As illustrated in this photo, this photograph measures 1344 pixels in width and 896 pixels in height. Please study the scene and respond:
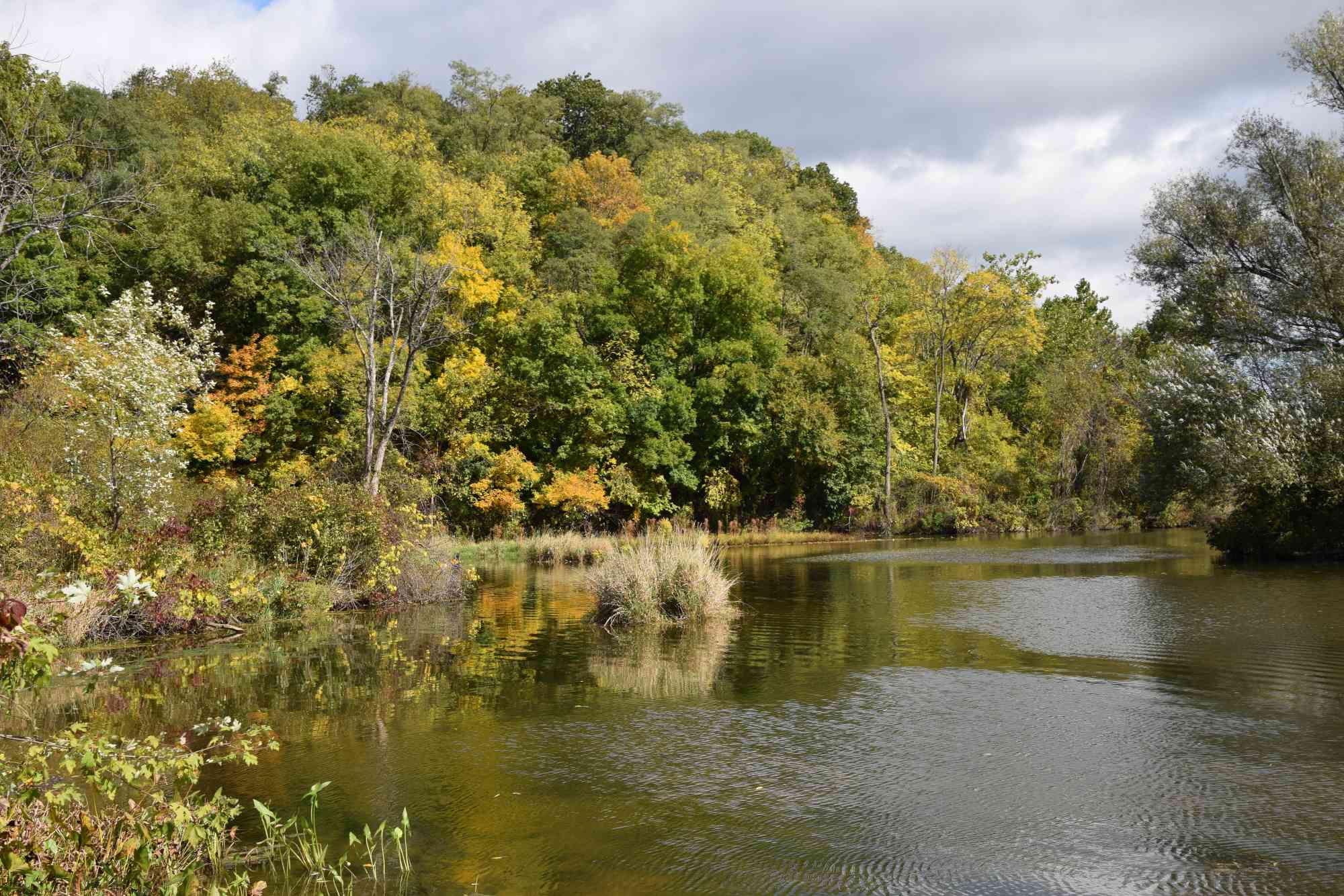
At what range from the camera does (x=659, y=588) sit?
1625cm

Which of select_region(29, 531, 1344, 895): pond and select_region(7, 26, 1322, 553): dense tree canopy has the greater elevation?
select_region(7, 26, 1322, 553): dense tree canopy

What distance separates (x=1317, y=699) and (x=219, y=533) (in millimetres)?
15139

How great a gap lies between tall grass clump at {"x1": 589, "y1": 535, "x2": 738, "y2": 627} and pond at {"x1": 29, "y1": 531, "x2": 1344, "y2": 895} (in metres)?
0.66

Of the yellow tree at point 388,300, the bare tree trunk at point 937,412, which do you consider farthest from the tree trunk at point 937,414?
the yellow tree at point 388,300

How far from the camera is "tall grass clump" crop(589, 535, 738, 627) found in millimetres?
15977


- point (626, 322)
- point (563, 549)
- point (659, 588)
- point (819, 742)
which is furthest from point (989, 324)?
point (819, 742)

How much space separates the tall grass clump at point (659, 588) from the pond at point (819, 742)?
656mm

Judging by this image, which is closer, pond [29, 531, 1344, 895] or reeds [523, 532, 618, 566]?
pond [29, 531, 1344, 895]

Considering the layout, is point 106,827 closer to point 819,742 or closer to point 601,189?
point 819,742

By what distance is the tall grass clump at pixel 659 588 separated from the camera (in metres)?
16.0

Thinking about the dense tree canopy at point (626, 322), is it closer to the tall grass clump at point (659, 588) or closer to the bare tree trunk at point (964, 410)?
the bare tree trunk at point (964, 410)

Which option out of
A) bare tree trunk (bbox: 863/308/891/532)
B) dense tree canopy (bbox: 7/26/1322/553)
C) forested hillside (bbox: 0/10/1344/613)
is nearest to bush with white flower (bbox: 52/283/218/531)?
forested hillside (bbox: 0/10/1344/613)

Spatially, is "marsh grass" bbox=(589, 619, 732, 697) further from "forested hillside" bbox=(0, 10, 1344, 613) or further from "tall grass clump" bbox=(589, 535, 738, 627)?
"forested hillside" bbox=(0, 10, 1344, 613)

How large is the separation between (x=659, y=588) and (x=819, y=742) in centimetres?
775
